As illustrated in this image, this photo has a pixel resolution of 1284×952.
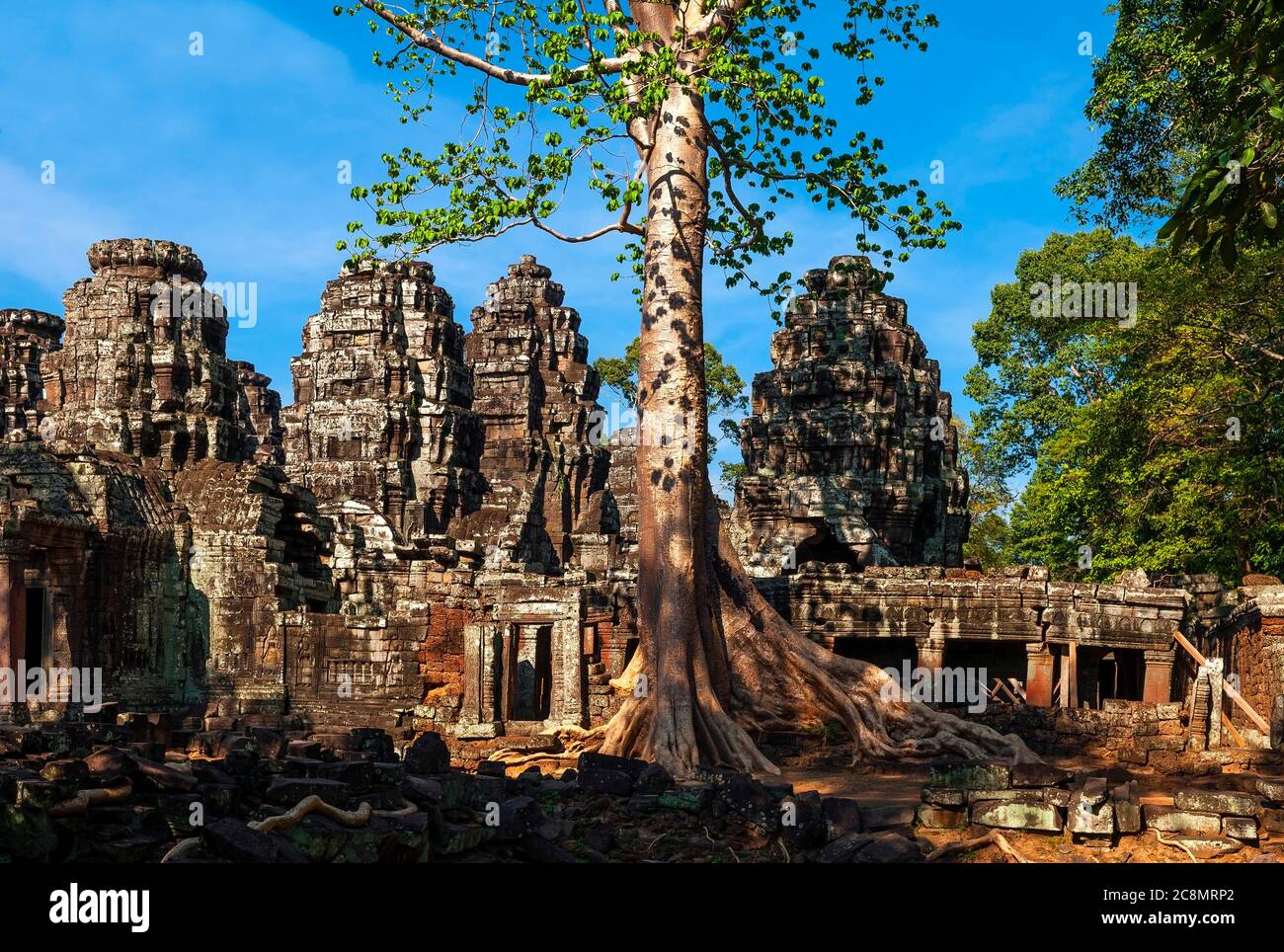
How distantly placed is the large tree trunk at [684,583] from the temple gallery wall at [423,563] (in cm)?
249

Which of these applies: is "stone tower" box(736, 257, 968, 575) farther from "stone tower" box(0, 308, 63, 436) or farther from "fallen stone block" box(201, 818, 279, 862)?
"fallen stone block" box(201, 818, 279, 862)

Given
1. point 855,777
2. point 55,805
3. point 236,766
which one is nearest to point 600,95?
point 855,777

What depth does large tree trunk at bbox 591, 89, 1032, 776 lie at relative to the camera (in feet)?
48.3

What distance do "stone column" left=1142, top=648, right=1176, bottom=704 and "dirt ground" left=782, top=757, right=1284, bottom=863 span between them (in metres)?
5.22

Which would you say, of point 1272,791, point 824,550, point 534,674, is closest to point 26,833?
point 1272,791

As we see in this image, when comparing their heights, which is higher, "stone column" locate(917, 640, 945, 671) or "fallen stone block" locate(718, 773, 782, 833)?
"stone column" locate(917, 640, 945, 671)

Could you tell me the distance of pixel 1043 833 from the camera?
10.1m

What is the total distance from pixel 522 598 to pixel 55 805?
40.2 ft

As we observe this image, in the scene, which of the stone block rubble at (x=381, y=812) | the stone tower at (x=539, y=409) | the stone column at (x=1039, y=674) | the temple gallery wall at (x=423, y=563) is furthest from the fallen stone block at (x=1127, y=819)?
the stone tower at (x=539, y=409)

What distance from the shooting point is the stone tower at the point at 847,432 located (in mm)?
29016

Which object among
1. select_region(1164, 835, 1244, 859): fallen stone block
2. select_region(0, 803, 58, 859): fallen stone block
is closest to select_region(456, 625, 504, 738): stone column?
select_region(1164, 835, 1244, 859): fallen stone block

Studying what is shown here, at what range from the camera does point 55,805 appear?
796 centimetres

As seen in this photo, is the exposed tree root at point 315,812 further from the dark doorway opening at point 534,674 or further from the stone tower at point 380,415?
the stone tower at point 380,415
